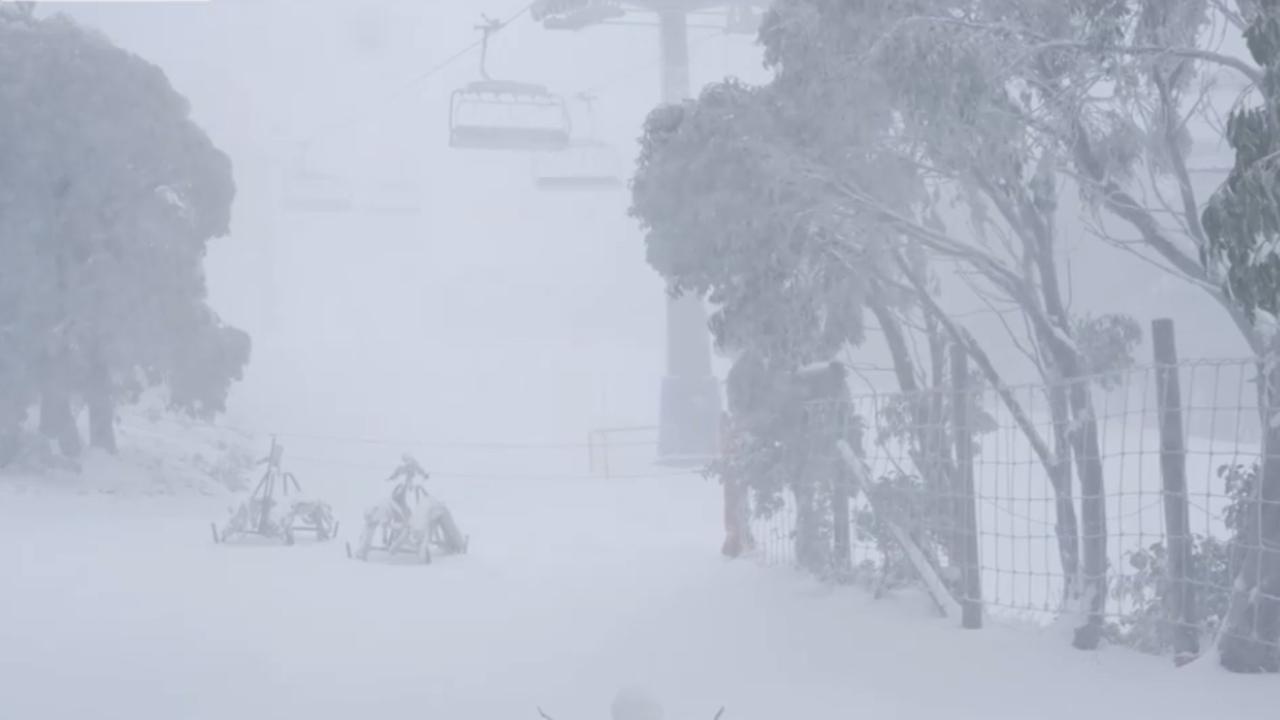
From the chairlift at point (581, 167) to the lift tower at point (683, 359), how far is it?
13.6 ft

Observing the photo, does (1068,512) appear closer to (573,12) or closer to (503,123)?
(503,123)

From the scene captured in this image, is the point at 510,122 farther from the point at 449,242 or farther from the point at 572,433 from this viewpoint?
the point at 449,242

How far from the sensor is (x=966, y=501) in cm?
899

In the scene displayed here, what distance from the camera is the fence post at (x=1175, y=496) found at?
7.40 m

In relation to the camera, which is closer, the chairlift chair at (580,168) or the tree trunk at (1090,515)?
the tree trunk at (1090,515)

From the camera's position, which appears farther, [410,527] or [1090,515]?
[410,527]

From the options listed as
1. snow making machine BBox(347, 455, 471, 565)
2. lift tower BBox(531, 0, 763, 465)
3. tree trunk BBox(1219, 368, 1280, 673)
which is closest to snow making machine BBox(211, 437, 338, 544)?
snow making machine BBox(347, 455, 471, 565)

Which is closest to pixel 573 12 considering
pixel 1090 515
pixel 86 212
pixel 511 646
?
pixel 86 212

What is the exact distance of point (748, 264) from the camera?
33.1ft

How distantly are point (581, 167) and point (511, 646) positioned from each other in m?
16.7

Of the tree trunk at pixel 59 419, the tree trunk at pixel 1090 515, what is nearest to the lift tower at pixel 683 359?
the tree trunk at pixel 59 419

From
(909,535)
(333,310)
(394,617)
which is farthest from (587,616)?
(333,310)

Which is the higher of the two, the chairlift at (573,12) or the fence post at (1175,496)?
the chairlift at (573,12)

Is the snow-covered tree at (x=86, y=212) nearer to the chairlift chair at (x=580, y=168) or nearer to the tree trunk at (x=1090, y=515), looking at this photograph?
the chairlift chair at (x=580, y=168)
